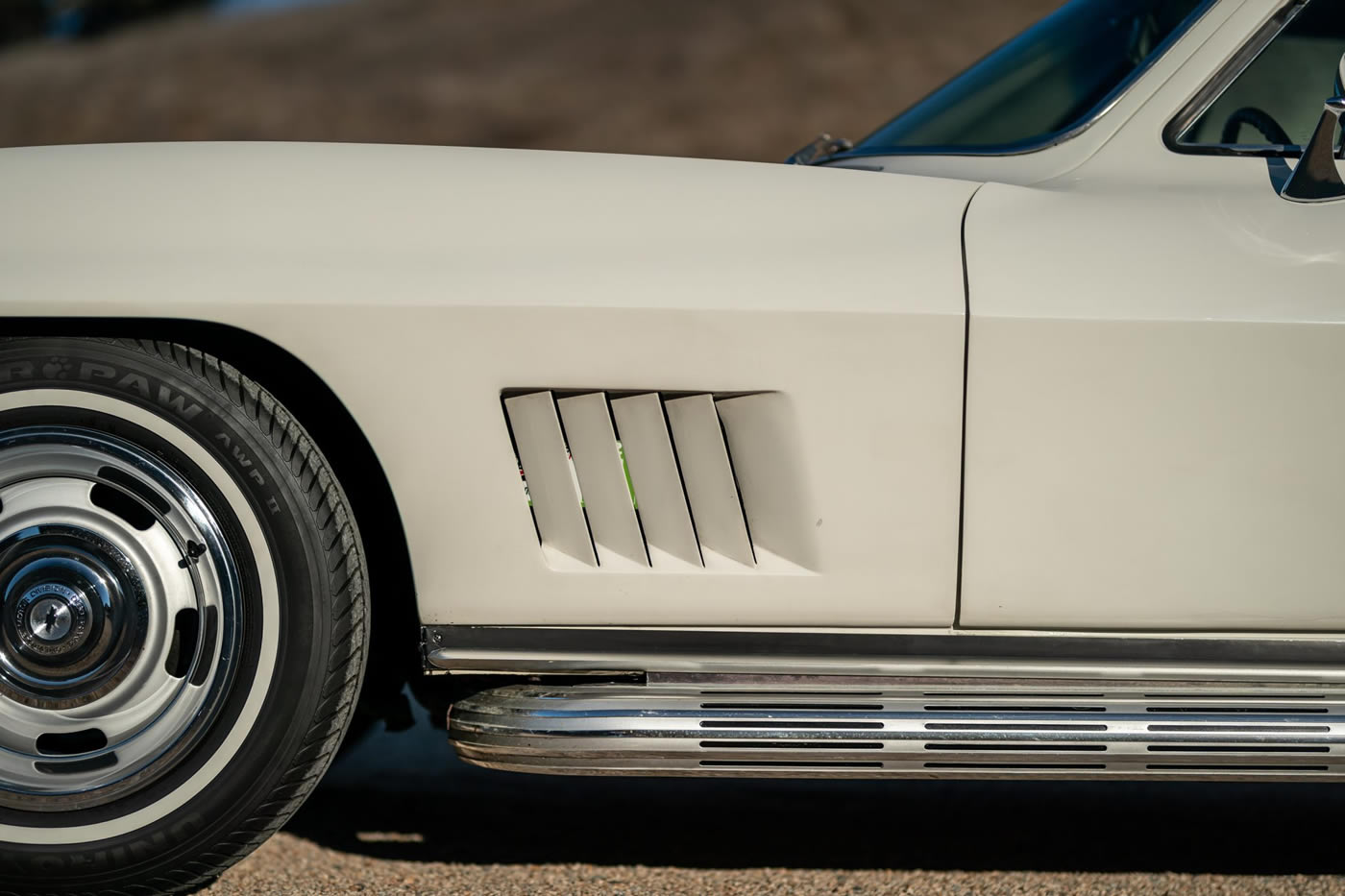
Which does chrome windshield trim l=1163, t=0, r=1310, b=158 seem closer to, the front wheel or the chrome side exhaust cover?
the chrome side exhaust cover

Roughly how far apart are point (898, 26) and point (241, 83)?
1333 cm

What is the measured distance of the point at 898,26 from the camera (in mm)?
22547

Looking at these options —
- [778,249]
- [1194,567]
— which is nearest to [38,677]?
[778,249]

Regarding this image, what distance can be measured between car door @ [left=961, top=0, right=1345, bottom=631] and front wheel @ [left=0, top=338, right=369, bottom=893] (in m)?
0.96

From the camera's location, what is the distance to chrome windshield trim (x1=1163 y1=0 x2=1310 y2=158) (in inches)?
73.9

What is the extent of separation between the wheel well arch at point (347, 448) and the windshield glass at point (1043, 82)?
3.97 ft

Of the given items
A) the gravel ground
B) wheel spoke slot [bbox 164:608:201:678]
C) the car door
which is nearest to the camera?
the car door

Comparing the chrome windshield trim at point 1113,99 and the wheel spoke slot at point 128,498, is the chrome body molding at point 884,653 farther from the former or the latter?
the chrome windshield trim at point 1113,99

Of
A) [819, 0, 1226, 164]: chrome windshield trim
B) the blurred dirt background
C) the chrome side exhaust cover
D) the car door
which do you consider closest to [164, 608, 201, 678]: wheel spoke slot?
the chrome side exhaust cover

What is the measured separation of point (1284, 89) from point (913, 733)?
128 centimetres

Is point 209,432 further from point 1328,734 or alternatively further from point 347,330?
point 1328,734

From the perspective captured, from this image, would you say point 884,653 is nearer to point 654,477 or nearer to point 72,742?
point 654,477

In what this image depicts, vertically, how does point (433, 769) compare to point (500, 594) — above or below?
below

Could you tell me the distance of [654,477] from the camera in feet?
5.51
